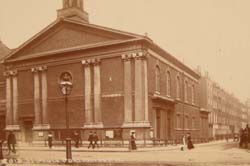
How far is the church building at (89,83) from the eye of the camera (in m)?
35.9

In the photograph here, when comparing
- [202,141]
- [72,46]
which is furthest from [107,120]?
[202,141]

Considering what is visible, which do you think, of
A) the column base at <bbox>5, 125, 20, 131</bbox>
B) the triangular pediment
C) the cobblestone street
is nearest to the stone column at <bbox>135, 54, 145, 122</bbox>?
the triangular pediment

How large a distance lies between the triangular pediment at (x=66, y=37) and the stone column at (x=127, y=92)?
202 centimetres

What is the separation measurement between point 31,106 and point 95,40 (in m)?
10.0

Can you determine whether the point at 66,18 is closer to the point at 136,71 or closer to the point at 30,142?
the point at 136,71

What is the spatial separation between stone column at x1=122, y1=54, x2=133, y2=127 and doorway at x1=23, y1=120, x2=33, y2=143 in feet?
38.4

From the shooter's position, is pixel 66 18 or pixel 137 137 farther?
pixel 66 18

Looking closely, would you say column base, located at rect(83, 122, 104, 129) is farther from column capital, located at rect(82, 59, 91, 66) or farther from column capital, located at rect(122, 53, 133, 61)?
column capital, located at rect(122, 53, 133, 61)

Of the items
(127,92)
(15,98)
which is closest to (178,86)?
(127,92)

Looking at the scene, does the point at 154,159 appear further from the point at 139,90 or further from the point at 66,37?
the point at 66,37

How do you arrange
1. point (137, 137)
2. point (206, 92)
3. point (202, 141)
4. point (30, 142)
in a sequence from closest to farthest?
point (137, 137), point (30, 142), point (202, 141), point (206, 92)

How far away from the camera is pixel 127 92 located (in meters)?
35.9

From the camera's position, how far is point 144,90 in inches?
1405

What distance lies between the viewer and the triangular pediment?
37219 mm
